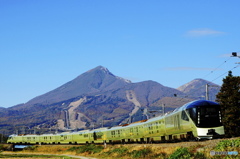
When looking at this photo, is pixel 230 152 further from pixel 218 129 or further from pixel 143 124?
pixel 143 124

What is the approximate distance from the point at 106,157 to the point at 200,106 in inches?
858

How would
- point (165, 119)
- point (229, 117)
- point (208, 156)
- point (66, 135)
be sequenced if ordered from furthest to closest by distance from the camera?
point (66, 135) < point (229, 117) < point (165, 119) < point (208, 156)

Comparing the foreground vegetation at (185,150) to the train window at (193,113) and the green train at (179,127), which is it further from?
the train window at (193,113)

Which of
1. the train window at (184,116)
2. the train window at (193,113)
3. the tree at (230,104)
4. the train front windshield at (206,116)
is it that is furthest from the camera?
the tree at (230,104)

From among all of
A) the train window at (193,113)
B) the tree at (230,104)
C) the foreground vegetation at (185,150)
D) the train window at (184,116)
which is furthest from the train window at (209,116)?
the tree at (230,104)

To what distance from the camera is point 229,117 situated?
3039 inches

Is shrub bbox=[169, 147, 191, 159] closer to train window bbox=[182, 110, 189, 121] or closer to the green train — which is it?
the green train

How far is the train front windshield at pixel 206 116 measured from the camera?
171 ft

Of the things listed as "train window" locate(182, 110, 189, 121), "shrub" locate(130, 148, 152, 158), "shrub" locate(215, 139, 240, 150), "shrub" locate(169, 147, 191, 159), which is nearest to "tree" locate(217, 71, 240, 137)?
"train window" locate(182, 110, 189, 121)

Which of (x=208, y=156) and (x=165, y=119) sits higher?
(x=165, y=119)

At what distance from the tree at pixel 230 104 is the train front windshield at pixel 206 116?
2366 centimetres

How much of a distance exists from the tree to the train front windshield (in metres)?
23.7

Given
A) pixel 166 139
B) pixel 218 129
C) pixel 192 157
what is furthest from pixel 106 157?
pixel 192 157

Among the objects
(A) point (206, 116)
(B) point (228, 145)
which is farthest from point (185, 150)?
(A) point (206, 116)
